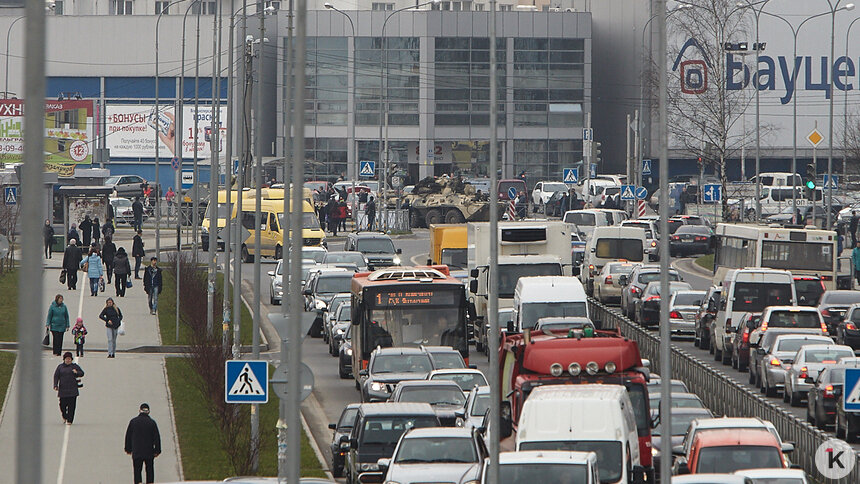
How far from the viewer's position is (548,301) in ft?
105

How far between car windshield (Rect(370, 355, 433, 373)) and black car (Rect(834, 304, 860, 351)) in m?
10.8

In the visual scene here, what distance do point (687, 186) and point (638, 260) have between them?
36383 mm

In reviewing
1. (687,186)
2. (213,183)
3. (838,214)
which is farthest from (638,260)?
(687,186)

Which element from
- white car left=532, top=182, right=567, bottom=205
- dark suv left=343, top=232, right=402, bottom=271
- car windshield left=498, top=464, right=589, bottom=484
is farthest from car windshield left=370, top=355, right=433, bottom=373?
white car left=532, top=182, right=567, bottom=205

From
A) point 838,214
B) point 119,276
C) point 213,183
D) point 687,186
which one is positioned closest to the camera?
point 213,183

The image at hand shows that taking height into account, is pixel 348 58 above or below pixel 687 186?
above

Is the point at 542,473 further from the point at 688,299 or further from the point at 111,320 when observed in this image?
the point at 688,299

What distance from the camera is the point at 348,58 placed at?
3826 inches

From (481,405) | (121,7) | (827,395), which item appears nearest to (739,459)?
(481,405)

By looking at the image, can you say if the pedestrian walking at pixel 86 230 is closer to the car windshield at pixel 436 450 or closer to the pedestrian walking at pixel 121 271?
the pedestrian walking at pixel 121 271

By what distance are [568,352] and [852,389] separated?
12.9 ft

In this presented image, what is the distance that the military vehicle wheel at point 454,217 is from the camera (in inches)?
2655

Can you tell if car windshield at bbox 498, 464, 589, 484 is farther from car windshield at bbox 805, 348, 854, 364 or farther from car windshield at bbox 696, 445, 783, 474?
car windshield at bbox 805, 348, 854, 364

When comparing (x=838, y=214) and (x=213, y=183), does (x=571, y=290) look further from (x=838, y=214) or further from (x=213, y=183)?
(x=838, y=214)
